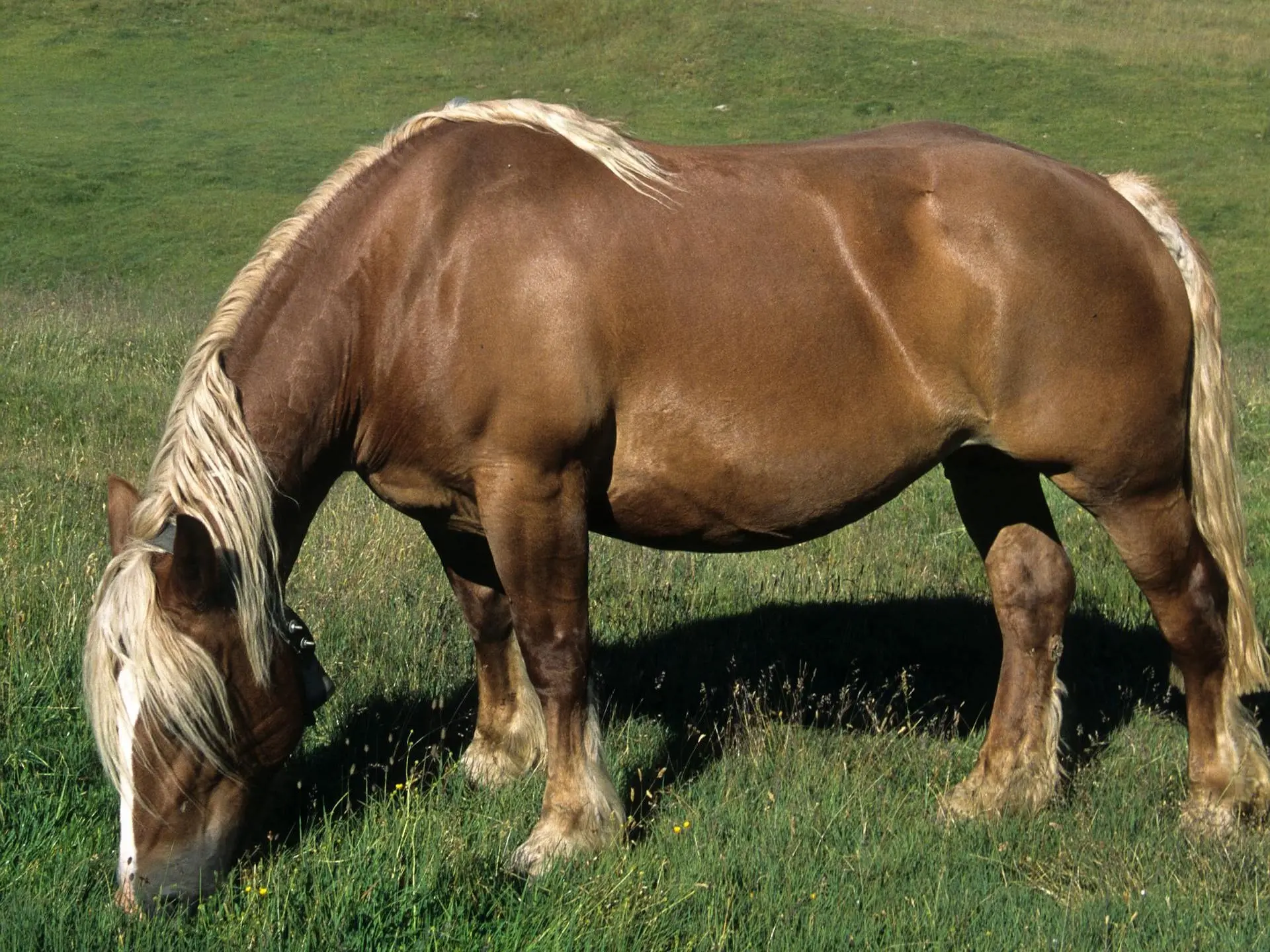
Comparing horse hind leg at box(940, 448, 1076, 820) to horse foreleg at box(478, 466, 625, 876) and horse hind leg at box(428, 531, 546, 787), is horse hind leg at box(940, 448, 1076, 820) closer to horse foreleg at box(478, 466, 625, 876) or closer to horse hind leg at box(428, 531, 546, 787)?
horse foreleg at box(478, 466, 625, 876)

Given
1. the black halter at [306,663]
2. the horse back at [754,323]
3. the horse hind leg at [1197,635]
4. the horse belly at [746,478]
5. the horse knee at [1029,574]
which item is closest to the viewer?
the black halter at [306,663]

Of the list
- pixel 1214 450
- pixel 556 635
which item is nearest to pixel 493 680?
pixel 556 635

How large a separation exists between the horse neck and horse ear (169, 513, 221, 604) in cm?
40

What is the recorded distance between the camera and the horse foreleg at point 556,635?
358 cm

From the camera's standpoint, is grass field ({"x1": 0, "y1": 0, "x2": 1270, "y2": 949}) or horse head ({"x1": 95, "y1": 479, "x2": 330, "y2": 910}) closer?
horse head ({"x1": 95, "y1": 479, "x2": 330, "y2": 910})

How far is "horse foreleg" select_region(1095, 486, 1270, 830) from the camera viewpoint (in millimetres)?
4137

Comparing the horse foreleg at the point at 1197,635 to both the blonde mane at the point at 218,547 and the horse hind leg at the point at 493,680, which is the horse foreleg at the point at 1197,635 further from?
the blonde mane at the point at 218,547

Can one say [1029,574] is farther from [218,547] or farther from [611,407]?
[218,547]

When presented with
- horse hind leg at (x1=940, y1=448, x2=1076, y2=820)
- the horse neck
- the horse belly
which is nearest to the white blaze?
the horse neck

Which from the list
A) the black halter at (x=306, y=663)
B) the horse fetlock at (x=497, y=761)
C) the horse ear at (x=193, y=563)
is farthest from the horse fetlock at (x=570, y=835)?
the horse ear at (x=193, y=563)

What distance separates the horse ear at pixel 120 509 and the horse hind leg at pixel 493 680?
1119 millimetres

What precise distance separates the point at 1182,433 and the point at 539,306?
216 centimetres

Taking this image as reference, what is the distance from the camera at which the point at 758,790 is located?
4020 mm

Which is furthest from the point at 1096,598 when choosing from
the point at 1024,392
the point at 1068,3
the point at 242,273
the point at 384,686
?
the point at 1068,3
